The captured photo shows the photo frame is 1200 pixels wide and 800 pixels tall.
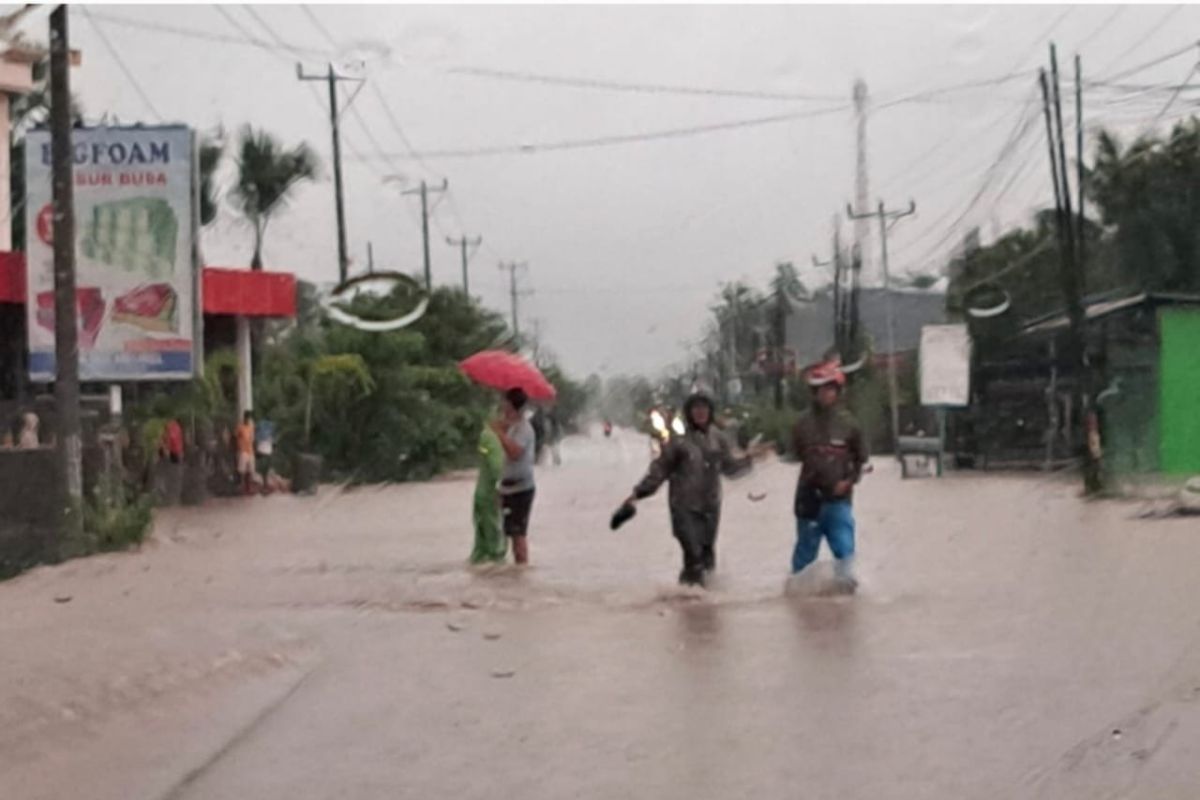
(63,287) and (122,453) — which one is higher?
(63,287)

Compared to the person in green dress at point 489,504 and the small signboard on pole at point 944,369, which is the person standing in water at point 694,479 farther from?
the small signboard on pole at point 944,369

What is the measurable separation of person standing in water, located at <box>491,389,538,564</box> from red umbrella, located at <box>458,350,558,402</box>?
0.32 ft

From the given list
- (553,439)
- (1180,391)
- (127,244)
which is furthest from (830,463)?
(553,439)

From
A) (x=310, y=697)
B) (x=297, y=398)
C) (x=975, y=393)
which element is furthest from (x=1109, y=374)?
(x=310, y=697)

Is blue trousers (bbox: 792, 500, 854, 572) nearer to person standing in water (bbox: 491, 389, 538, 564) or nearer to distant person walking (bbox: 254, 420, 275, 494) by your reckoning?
person standing in water (bbox: 491, 389, 538, 564)

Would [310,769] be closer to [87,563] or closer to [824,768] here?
[824,768]

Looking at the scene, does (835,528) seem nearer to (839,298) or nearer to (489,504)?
(489,504)

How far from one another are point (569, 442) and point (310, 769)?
179 feet

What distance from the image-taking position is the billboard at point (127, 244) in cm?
2434

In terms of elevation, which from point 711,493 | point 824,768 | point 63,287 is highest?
point 63,287

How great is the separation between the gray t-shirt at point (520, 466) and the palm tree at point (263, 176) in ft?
54.1

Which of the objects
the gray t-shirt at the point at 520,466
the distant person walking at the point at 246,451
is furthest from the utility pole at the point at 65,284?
the distant person walking at the point at 246,451

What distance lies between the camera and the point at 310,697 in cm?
1002

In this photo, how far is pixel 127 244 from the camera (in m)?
24.5
